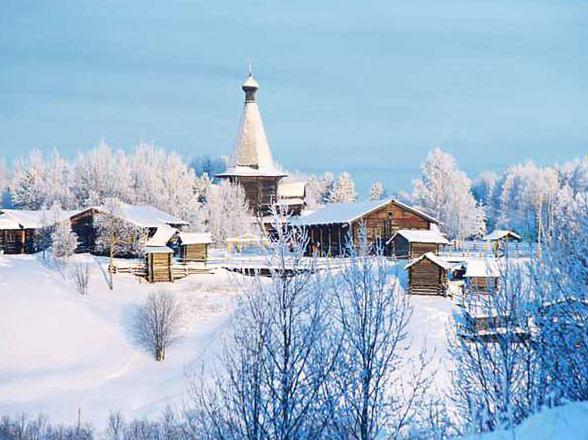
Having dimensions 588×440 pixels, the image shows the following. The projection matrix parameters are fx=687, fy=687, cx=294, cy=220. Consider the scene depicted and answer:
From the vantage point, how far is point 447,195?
168 ft

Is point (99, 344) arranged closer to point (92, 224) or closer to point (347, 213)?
point (92, 224)

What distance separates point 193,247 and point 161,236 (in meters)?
1.91

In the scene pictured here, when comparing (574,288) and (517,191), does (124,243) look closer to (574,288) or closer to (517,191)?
(574,288)

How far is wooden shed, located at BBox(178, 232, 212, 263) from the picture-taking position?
111 ft

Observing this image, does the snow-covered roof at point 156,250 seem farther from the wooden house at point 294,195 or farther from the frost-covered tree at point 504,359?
the frost-covered tree at point 504,359

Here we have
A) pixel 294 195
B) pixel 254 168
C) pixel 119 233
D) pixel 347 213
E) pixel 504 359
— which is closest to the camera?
pixel 504 359

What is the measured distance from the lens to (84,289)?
28109mm

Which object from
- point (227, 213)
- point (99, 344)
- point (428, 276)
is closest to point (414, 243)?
point (428, 276)

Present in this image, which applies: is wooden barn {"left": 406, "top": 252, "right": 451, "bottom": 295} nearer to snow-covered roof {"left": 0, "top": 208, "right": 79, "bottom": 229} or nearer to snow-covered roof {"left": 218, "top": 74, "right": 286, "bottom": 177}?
snow-covered roof {"left": 0, "top": 208, "right": 79, "bottom": 229}

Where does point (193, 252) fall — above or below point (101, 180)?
below

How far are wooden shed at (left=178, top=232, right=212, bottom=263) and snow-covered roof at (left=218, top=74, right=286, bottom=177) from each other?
43.9ft

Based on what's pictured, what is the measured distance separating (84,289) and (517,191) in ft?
170

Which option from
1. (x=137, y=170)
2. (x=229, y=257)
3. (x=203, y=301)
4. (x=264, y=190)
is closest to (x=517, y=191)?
(x=264, y=190)

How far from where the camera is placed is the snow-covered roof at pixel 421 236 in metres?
34.4
